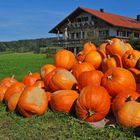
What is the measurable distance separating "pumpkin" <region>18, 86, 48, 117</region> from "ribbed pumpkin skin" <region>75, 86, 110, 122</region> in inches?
23.5

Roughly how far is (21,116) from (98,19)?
4535 centimetres

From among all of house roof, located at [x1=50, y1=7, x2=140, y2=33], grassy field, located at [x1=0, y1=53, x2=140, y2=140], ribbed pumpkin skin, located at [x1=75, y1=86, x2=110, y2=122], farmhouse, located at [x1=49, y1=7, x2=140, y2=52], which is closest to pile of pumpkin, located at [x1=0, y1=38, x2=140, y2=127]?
ribbed pumpkin skin, located at [x1=75, y1=86, x2=110, y2=122]

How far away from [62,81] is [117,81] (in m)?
0.95

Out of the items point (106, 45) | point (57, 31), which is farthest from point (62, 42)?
point (106, 45)

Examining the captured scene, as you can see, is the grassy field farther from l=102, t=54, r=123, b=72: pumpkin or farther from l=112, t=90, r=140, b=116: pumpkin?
l=102, t=54, r=123, b=72: pumpkin

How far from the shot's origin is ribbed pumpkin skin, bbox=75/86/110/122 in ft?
18.4

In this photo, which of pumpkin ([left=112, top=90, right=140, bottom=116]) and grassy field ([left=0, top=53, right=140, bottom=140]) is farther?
pumpkin ([left=112, top=90, right=140, bottom=116])

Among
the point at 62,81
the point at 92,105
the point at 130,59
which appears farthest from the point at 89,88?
the point at 130,59

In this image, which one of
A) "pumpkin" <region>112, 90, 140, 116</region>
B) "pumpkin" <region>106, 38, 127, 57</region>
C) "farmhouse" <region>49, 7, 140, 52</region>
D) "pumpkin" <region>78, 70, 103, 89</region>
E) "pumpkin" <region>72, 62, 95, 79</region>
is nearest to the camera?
"pumpkin" <region>112, 90, 140, 116</region>

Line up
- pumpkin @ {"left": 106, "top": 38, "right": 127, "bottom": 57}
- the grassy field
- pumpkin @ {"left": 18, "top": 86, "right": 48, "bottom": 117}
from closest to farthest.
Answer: the grassy field
pumpkin @ {"left": 18, "top": 86, "right": 48, "bottom": 117}
pumpkin @ {"left": 106, "top": 38, "right": 127, "bottom": 57}

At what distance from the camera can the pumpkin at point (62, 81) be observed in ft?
21.4

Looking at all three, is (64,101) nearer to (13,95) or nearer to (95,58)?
(13,95)

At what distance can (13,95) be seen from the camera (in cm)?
663

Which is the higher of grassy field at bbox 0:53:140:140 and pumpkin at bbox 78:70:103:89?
pumpkin at bbox 78:70:103:89
